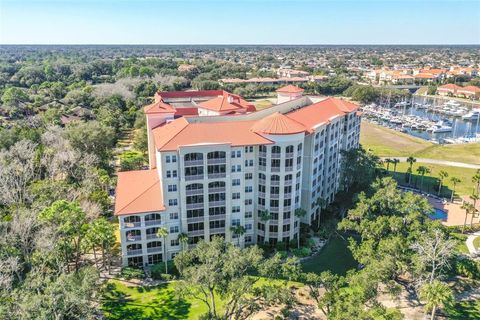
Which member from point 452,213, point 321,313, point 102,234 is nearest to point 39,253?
point 102,234

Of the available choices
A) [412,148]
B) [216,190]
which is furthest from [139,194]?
[412,148]

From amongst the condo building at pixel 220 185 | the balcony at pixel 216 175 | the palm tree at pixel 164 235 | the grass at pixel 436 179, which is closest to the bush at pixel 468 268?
the condo building at pixel 220 185

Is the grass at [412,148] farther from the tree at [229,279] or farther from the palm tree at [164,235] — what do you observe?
the tree at [229,279]

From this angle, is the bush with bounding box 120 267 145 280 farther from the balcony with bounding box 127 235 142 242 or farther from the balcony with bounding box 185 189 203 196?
the balcony with bounding box 185 189 203 196

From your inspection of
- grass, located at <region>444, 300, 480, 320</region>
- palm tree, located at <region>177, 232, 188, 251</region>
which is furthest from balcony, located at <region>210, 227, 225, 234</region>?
grass, located at <region>444, 300, 480, 320</region>

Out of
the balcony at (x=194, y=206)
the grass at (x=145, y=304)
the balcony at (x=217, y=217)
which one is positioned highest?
the balcony at (x=194, y=206)
